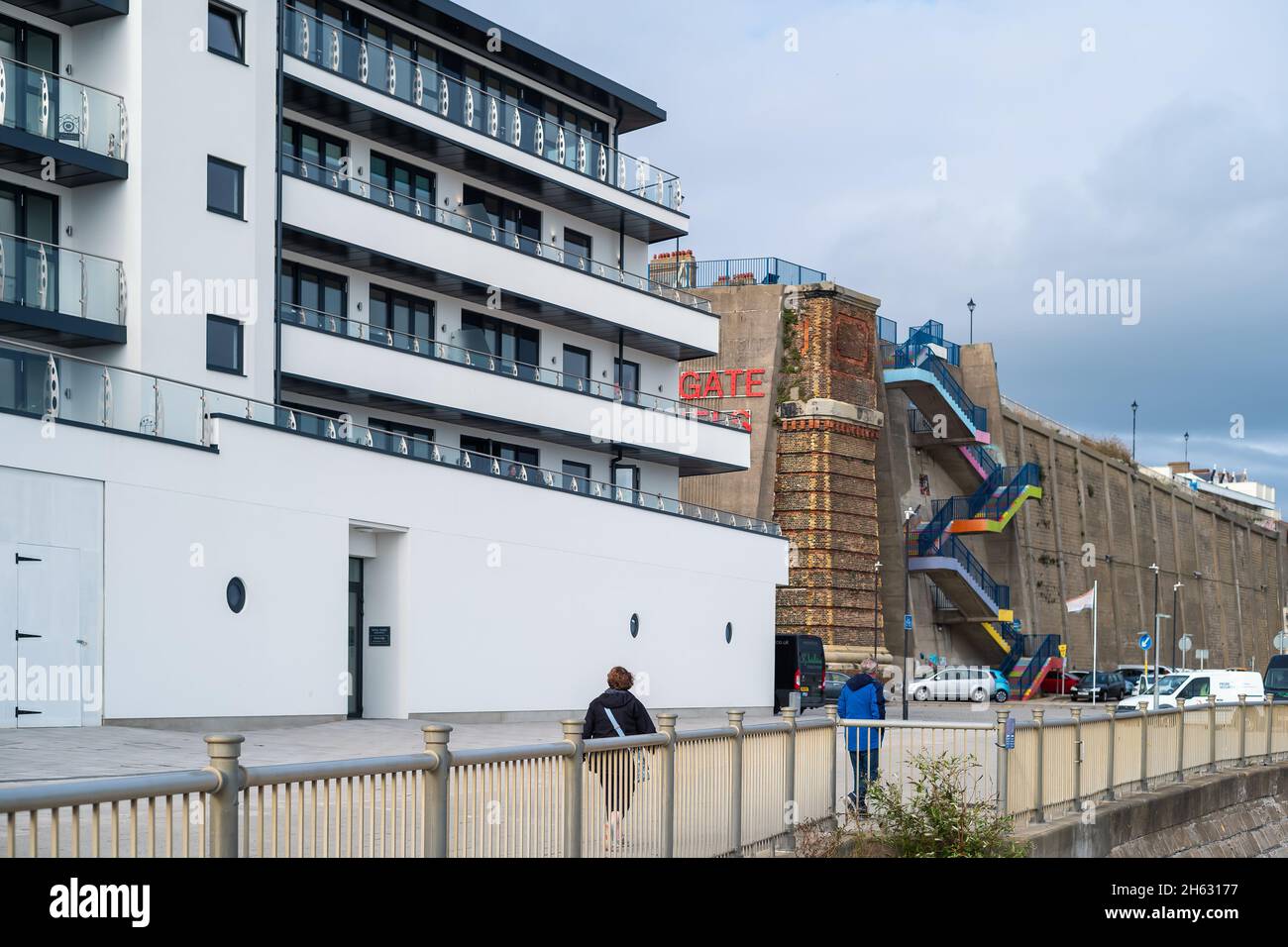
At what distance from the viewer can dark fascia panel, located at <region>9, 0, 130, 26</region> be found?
27.7 meters

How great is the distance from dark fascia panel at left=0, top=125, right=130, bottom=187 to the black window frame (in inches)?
125

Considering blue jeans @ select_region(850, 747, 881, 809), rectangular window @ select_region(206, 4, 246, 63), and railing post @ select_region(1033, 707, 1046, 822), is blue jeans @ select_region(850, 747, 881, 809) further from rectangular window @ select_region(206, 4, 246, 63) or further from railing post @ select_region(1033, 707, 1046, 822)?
rectangular window @ select_region(206, 4, 246, 63)

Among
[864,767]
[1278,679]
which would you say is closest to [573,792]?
[864,767]

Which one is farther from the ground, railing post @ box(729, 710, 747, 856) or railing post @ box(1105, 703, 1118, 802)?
railing post @ box(729, 710, 747, 856)

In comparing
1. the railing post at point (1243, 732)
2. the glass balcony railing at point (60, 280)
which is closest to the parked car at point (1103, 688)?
the railing post at point (1243, 732)

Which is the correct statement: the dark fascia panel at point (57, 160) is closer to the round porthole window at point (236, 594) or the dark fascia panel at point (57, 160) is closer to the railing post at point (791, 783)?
the round porthole window at point (236, 594)

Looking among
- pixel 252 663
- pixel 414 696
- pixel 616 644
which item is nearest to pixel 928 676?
pixel 616 644

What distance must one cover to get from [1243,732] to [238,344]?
63.8 feet

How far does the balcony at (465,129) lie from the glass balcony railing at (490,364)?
4594 mm

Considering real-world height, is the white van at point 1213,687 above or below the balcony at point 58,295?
below

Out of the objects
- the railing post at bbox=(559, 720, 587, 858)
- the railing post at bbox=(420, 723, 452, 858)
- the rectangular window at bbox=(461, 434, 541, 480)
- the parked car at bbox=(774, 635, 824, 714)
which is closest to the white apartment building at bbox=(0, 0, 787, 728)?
the rectangular window at bbox=(461, 434, 541, 480)

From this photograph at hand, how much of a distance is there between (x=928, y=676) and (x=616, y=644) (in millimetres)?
26441

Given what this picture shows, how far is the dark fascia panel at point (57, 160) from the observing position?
86.7 ft
